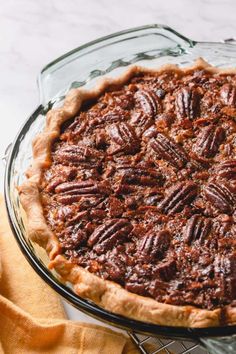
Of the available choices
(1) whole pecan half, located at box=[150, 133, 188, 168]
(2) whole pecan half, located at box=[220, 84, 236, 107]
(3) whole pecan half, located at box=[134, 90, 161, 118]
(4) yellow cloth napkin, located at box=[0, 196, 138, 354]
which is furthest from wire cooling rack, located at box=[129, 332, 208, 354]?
(2) whole pecan half, located at box=[220, 84, 236, 107]

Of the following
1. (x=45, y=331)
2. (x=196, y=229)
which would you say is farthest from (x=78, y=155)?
(x=45, y=331)

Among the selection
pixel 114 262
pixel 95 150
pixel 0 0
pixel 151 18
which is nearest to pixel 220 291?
pixel 114 262

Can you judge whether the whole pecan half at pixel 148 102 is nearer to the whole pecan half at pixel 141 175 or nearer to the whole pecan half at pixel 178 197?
the whole pecan half at pixel 141 175

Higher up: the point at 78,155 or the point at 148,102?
the point at 148,102

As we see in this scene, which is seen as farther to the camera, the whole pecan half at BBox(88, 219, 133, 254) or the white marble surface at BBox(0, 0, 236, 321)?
the white marble surface at BBox(0, 0, 236, 321)

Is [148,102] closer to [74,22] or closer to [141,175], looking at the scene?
[141,175]

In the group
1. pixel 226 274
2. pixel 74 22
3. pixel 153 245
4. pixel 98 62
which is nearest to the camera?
pixel 226 274

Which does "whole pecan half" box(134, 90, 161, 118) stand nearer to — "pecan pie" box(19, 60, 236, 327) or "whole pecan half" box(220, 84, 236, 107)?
"pecan pie" box(19, 60, 236, 327)
